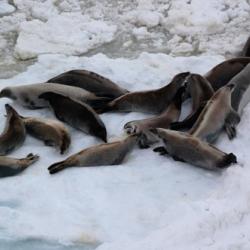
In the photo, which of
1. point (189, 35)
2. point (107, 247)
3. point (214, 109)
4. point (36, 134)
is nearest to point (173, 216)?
point (107, 247)

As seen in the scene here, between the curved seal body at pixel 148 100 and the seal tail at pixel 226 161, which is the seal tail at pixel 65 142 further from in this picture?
the seal tail at pixel 226 161

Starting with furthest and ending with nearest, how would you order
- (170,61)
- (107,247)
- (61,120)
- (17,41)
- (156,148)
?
(17,41) < (170,61) < (61,120) < (156,148) < (107,247)

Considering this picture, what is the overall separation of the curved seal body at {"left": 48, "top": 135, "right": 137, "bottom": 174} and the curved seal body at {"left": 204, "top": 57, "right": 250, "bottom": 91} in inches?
38.5

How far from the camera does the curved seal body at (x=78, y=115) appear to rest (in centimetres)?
405

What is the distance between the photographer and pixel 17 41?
18.0 feet

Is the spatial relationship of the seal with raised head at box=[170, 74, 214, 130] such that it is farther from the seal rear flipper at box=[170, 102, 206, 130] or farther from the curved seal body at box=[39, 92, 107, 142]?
the curved seal body at box=[39, 92, 107, 142]

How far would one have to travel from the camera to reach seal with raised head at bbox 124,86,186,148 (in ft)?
13.1

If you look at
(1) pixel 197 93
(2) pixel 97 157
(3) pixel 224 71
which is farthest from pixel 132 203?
(3) pixel 224 71

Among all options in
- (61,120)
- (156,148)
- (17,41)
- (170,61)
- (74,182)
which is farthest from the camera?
(17,41)

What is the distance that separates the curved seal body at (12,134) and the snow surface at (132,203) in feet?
0.18

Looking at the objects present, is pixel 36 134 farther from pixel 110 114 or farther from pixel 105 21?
pixel 105 21

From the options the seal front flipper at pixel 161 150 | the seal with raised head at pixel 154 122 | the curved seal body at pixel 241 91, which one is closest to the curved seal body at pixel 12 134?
the seal with raised head at pixel 154 122

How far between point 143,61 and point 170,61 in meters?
0.21

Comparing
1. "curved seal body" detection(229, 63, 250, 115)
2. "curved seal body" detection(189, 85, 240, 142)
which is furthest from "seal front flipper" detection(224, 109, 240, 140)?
"curved seal body" detection(229, 63, 250, 115)
